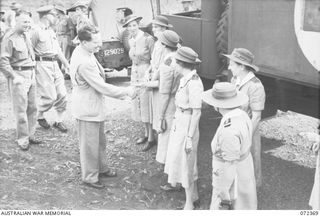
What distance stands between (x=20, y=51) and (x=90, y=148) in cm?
175

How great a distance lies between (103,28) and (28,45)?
180 inches

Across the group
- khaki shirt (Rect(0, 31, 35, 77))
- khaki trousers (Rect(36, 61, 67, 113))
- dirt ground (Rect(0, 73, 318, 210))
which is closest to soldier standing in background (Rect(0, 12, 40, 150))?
khaki shirt (Rect(0, 31, 35, 77))

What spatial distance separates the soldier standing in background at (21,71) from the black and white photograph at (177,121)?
0.6 inches

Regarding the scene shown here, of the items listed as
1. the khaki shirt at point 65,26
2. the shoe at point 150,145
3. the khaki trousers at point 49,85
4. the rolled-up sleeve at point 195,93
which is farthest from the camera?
the khaki shirt at point 65,26

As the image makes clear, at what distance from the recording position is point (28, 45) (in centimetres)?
Answer: 576

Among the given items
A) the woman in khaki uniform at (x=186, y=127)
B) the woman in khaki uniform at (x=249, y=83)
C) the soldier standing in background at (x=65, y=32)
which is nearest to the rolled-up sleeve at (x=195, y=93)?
the woman in khaki uniform at (x=186, y=127)

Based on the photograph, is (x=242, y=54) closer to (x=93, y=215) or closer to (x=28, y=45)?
(x=93, y=215)

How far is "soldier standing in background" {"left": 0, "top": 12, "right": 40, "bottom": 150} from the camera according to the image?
5523mm

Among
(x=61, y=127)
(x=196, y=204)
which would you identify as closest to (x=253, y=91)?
(x=196, y=204)

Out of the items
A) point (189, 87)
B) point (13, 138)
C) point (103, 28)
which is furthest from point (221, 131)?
point (103, 28)

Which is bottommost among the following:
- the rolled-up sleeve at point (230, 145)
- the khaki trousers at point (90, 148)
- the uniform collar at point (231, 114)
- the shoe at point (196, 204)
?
the shoe at point (196, 204)

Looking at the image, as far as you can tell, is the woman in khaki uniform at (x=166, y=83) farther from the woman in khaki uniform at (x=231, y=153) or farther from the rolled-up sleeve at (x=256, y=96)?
the woman in khaki uniform at (x=231, y=153)

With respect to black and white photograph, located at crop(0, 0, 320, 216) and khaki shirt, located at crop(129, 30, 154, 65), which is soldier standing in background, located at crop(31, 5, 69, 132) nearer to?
black and white photograph, located at crop(0, 0, 320, 216)

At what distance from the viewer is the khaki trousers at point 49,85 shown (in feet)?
21.0
